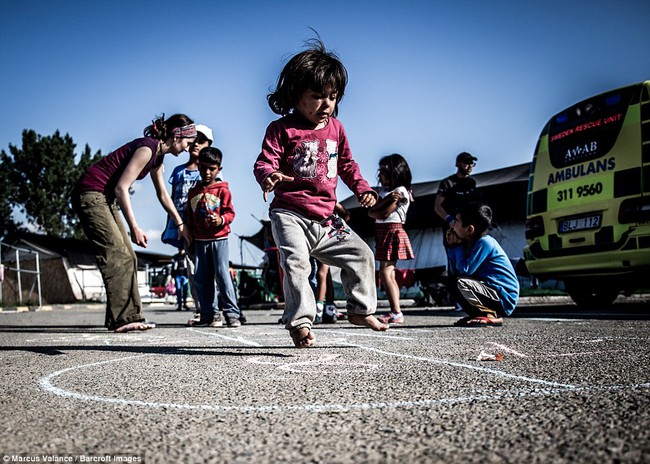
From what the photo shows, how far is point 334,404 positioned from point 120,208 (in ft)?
11.9

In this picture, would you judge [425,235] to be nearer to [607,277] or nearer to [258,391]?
[607,277]

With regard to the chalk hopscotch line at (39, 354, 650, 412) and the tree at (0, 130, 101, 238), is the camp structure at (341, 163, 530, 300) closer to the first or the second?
the chalk hopscotch line at (39, 354, 650, 412)

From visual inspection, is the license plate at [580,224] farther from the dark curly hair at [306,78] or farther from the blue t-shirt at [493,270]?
the dark curly hair at [306,78]

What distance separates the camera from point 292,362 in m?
2.89

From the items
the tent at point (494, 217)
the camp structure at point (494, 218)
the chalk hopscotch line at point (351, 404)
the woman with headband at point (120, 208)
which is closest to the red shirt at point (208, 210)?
the woman with headband at point (120, 208)

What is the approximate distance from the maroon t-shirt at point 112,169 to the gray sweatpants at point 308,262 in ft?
6.77

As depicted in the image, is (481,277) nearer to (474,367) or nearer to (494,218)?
(474,367)

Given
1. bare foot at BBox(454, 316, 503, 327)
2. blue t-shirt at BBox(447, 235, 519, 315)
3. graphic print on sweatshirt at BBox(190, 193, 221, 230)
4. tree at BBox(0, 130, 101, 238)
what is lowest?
bare foot at BBox(454, 316, 503, 327)

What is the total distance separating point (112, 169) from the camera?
16.8 feet

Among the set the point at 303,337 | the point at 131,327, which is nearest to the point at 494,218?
the point at 131,327

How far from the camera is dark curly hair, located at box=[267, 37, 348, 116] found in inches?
138

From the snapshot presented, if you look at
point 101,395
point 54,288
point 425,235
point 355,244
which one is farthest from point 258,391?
point 54,288

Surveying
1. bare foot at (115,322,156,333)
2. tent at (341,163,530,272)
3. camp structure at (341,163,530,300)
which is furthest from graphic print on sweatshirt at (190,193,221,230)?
tent at (341,163,530,272)

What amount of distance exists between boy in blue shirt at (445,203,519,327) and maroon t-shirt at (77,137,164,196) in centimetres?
281
